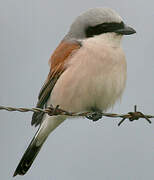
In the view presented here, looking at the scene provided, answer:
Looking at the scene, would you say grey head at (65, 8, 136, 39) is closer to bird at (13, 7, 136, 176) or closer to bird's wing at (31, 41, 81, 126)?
bird at (13, 7, 136, 176)

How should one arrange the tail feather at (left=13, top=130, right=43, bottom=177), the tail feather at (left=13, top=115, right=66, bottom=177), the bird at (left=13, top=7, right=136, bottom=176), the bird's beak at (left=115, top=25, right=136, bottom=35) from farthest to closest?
1. the tail feather at (left=13, top=130, right=43, bottom=177)
2. the tail feather at (left=13, top=115, right=66, bottom=177)
3. the bird's beak at (left=115, top=25, right=136, bottom=35)
4. the bird at (left=13, top=7, right=136, bottom=176)

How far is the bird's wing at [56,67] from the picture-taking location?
12.6ft

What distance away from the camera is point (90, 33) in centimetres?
400

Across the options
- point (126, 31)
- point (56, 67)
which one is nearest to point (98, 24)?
point (126, 31)

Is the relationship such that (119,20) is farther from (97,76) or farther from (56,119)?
(56,119)

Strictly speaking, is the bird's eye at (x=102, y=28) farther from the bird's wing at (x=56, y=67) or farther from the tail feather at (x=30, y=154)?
the tail feather at (x=30, y=154)

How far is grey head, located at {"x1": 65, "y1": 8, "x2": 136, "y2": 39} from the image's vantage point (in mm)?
3879

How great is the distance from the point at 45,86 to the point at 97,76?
0.47 meters

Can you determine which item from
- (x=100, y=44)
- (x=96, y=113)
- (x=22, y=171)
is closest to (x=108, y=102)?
(x=96, y=113)

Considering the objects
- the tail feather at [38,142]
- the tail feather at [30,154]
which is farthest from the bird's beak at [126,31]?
A: the tail feather at [30,154]

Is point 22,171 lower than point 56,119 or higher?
lower

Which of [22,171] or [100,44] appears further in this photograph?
[22,171]

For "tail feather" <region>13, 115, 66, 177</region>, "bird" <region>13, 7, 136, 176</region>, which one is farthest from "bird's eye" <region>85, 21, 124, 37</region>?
"tail feather" <region>13, 115, 66, 177</region>

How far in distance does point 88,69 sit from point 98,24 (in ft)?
1.57
